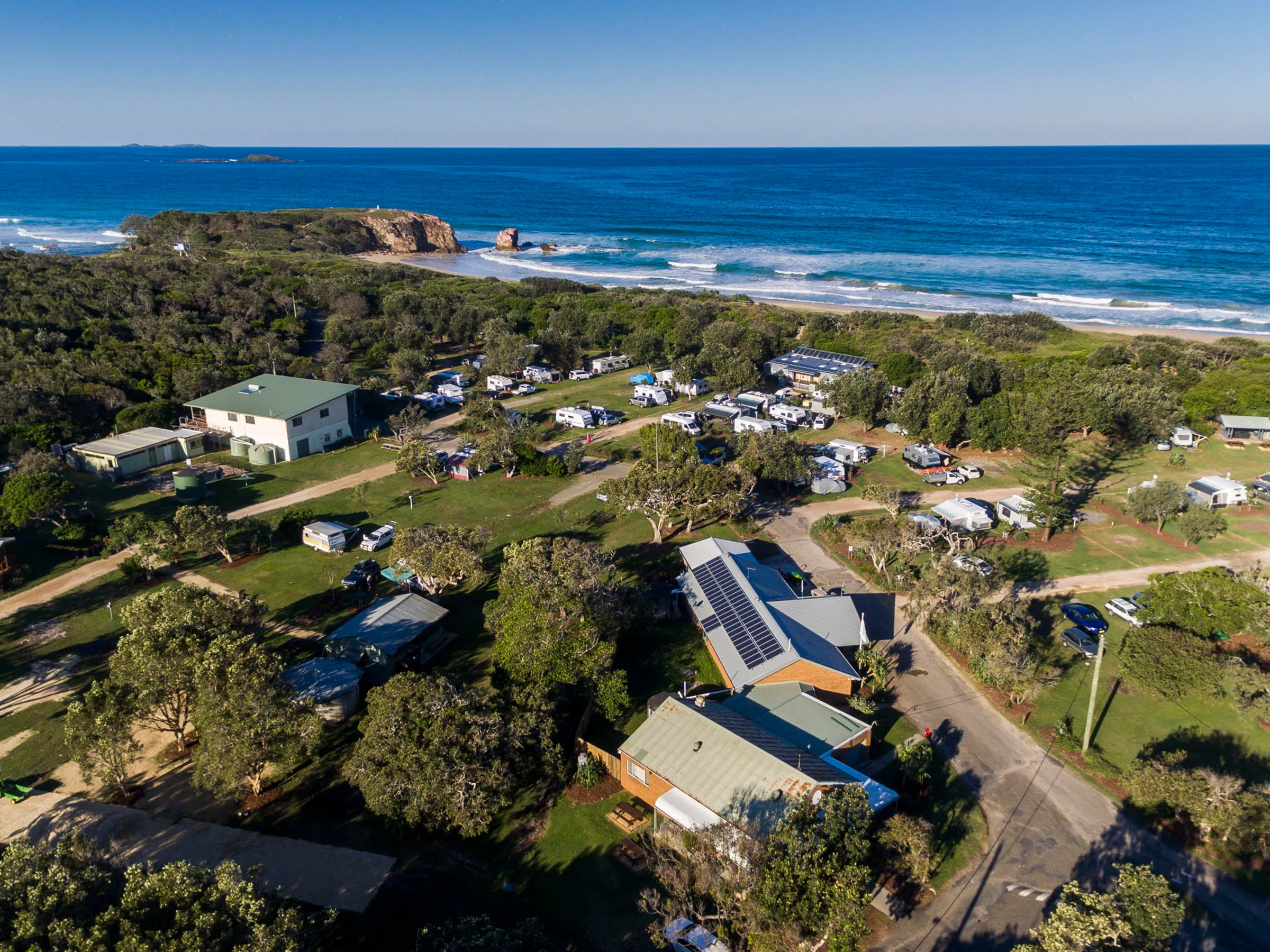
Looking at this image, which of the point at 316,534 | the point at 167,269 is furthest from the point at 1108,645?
the point at 167,269

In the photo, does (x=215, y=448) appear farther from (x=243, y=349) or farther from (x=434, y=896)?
(x=434, y=896)

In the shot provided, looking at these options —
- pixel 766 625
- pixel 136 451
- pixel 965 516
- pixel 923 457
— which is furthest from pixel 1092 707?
pixel 136 451

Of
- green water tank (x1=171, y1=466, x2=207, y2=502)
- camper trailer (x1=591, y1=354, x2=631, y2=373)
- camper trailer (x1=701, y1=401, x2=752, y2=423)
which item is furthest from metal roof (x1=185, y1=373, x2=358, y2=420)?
camper trailer (x1=701, y1=401, x2=752, y2=423)

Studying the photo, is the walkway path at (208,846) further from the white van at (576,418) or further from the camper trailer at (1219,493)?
the camper trailer at (1219,493)

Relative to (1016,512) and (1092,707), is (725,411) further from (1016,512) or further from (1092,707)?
(1092,707)

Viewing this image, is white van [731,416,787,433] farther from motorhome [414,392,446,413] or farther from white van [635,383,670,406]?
motorhome [414,392,446,413]

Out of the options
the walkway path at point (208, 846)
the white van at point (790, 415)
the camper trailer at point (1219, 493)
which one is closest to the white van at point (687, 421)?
the white van at point (790, 415)
